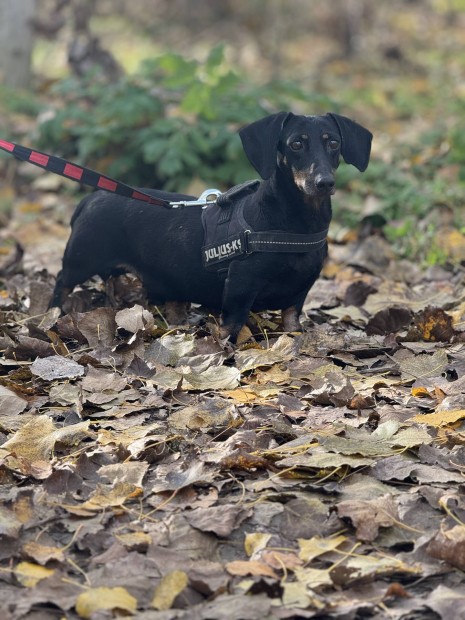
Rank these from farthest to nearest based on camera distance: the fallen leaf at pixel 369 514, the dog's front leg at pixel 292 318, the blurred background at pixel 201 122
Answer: the blurred background at pixel 201 122, the dog's front leg at pixel 292 318, the fallen leaf at pixel 369 514

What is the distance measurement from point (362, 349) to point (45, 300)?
178 centimetres

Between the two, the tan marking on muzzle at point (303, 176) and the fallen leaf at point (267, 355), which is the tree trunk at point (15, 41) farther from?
the fallen leaf at point (267, 355)

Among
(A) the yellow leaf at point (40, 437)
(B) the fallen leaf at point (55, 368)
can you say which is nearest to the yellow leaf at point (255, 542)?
(A) the yellow leaf at point (40, 437)

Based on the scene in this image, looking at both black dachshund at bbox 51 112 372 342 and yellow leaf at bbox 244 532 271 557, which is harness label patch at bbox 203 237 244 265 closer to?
black dachshund at bbox 51 112 372 342

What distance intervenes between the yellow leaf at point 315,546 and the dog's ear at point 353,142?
6.84 feet

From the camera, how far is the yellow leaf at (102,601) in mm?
2434

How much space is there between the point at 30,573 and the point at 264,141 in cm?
230

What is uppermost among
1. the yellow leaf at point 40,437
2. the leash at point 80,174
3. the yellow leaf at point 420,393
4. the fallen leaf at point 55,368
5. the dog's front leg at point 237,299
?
the leash at point 80,174

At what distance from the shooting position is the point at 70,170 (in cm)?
457

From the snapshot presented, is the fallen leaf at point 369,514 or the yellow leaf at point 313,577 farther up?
the fallen leaf at point 369,514

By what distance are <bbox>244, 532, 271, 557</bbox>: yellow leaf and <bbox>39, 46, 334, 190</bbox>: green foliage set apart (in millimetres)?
5016

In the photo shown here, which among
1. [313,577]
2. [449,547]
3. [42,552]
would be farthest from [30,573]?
[449,547]

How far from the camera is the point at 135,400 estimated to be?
12.5 feet

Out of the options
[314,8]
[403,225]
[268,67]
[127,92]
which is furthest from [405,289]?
[314,8]
